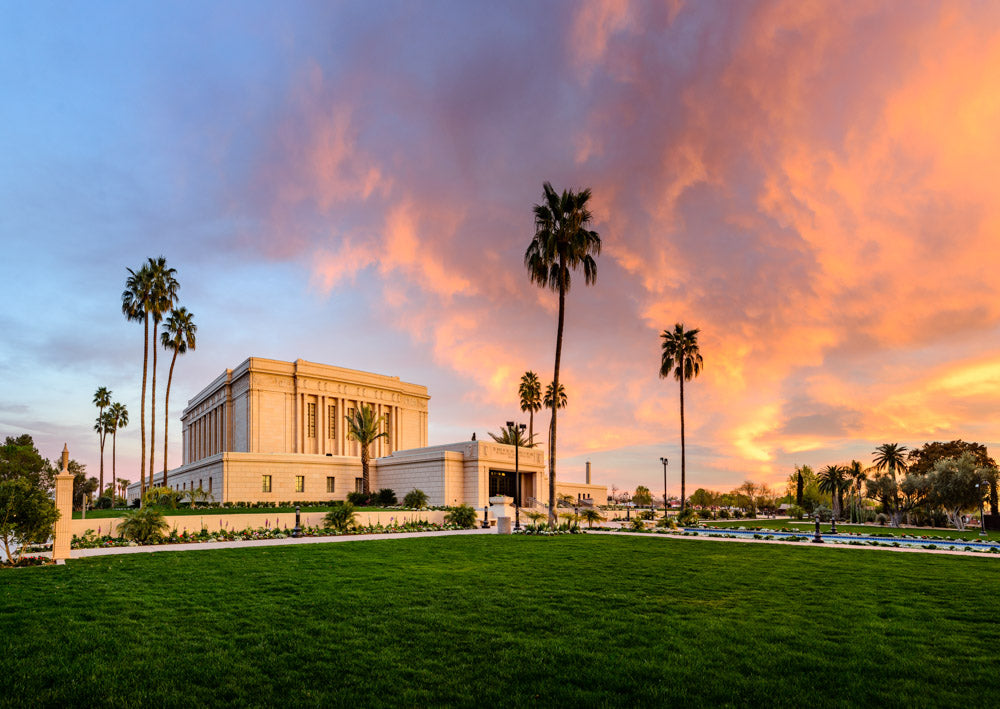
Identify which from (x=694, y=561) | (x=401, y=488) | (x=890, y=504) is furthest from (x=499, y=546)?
(x=890, y=504)

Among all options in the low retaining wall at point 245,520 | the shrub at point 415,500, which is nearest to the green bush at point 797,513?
the shrub at point 415,500

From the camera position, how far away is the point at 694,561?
16.6 m

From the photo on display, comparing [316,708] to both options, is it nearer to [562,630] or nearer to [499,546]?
[562,630]

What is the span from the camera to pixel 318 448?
216ft

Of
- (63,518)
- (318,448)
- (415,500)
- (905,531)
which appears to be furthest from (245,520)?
(318,448)

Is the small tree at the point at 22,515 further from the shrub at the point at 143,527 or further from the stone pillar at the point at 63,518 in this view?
the shrub at the point at 143,527

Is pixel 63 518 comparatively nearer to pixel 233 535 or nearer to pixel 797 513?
pixel 233 535

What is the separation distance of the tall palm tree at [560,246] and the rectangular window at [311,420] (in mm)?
40487

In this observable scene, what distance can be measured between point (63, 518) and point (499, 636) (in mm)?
14532

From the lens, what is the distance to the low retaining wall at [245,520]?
24.6 m

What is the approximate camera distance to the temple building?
50.1 m

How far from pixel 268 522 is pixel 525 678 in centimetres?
2629

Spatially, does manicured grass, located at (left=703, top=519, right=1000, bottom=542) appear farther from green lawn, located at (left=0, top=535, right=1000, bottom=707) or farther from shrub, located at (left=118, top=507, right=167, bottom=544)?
shrub, located at (left=118, top=507, right=167, bottom=544)

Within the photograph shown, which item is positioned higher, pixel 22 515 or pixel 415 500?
pixel 22 515
